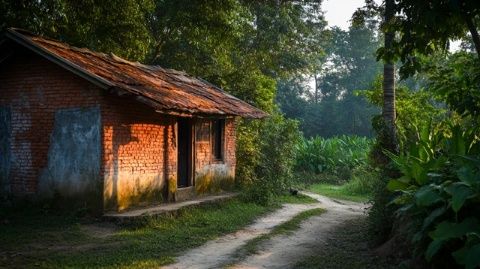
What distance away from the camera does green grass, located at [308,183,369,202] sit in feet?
61.3

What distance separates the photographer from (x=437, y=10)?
4828mm

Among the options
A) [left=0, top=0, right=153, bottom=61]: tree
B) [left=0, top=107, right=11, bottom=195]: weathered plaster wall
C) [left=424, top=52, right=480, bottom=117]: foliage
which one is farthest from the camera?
[left=0, top=0, right=153, bottom=61]: tree

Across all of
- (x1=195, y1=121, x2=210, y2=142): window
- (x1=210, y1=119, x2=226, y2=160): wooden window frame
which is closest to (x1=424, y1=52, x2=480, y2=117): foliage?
(x1=195, y1=121, x2=210, y2=142): window

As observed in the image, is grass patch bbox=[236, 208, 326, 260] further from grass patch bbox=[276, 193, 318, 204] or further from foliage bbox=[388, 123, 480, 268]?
foliage bbox=[388, 123, 480, 268]

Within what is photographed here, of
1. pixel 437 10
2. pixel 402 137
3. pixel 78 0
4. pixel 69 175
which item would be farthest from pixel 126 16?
pixel 437 10

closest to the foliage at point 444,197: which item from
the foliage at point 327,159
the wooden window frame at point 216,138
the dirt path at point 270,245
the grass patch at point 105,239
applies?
the dirt path at point 270,245

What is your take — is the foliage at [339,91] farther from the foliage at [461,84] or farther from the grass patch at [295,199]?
the foliage at [461,84]

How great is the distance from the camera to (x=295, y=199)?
55.3 feet

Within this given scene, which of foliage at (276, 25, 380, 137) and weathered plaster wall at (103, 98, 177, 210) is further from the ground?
foliage at (276, 25, 380, 137)

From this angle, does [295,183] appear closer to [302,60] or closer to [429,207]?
[302,60]

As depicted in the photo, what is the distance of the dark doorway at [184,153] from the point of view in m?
13.8

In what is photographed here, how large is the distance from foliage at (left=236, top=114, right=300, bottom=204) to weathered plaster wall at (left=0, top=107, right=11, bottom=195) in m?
7.32

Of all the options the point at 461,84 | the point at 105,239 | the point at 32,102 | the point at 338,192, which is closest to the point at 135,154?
the point at 32,102

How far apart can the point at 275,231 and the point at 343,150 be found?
61.0ft
